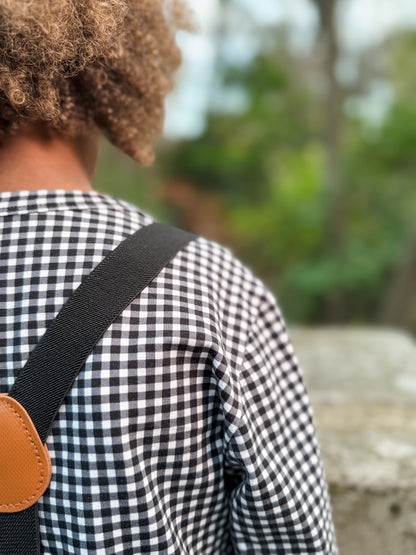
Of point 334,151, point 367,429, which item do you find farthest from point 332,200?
point 367,429

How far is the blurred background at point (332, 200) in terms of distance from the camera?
1.38 metres

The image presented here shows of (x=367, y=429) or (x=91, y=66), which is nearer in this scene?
(x=91, y=66)

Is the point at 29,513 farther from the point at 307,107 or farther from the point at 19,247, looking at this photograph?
the point at 307,107

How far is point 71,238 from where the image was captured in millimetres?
867

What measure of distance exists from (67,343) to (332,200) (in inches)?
175

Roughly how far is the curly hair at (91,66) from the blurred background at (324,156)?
11.5 ft

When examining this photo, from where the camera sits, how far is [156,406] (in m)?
0.84

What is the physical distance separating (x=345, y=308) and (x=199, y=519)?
4.43 m

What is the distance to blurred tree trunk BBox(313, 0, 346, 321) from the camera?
4805 mm

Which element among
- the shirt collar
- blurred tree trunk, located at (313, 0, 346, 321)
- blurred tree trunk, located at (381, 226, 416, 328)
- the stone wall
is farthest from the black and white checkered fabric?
blurred tree trunk, located at (313, 0, 346, 321)

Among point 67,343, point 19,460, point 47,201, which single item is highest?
point 47,201

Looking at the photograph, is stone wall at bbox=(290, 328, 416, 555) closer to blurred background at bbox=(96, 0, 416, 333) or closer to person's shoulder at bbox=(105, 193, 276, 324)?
person's shoulder at bbox=(105, 193, 276, 324)

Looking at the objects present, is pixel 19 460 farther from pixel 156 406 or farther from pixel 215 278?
pixel 215 278

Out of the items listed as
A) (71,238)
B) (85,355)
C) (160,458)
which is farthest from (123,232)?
(160,458)
